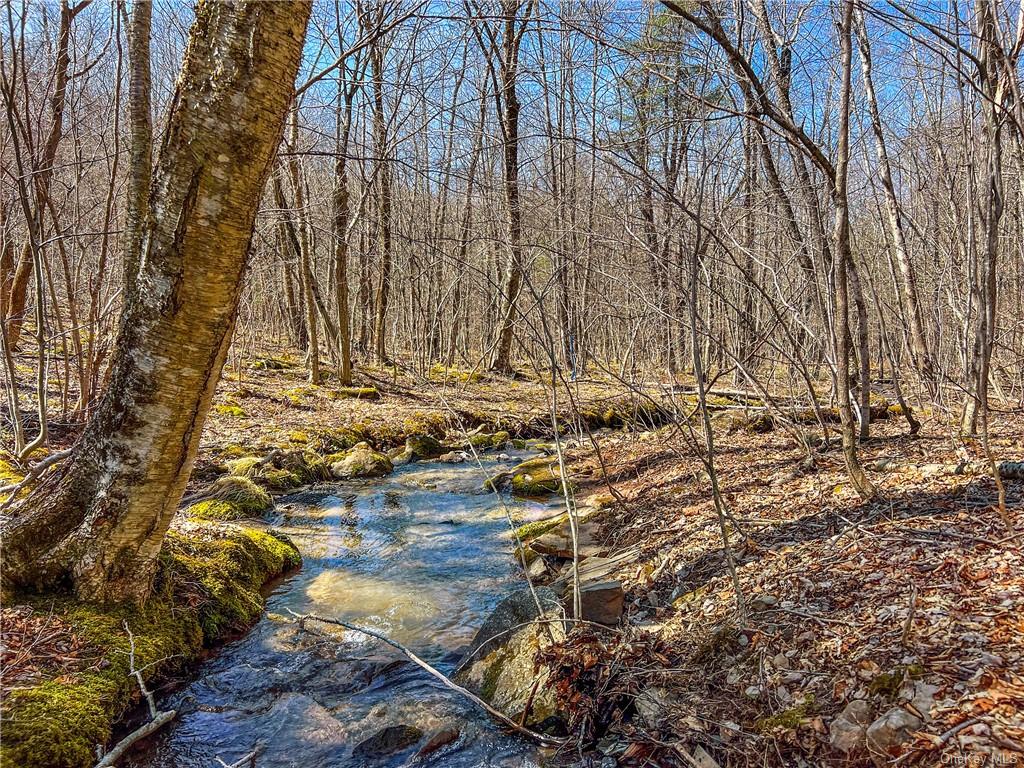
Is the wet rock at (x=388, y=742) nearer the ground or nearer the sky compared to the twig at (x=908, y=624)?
nearer the ground

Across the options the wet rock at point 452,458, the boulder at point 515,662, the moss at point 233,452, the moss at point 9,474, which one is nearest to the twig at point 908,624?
the boulder at point 515,662

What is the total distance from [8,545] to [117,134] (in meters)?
3.95

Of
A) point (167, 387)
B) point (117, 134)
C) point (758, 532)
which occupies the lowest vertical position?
point (758, 532)

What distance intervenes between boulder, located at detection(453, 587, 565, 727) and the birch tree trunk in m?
2.01

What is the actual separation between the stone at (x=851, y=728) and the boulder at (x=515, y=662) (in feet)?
4.28

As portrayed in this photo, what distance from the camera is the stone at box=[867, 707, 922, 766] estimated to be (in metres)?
2.08

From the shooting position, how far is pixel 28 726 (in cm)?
240

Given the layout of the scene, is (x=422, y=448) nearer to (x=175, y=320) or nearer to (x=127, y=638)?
(x=127, y=638)

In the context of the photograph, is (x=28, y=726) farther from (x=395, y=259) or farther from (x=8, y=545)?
(x=395, y=259)

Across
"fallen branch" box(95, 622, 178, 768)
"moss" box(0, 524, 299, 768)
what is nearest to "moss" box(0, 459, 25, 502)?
"moss" box(0, 524, 299, 768)

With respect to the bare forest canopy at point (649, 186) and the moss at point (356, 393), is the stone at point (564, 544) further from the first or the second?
the moss at point (356, 393)

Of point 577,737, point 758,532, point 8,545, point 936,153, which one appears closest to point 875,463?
point 758,532

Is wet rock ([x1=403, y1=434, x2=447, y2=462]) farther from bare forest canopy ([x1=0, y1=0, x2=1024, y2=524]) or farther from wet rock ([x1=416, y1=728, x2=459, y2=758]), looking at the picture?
wet rock ([x1=416, y1=728, x2=459, y2=758])

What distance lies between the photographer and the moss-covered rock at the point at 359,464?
8.49m
